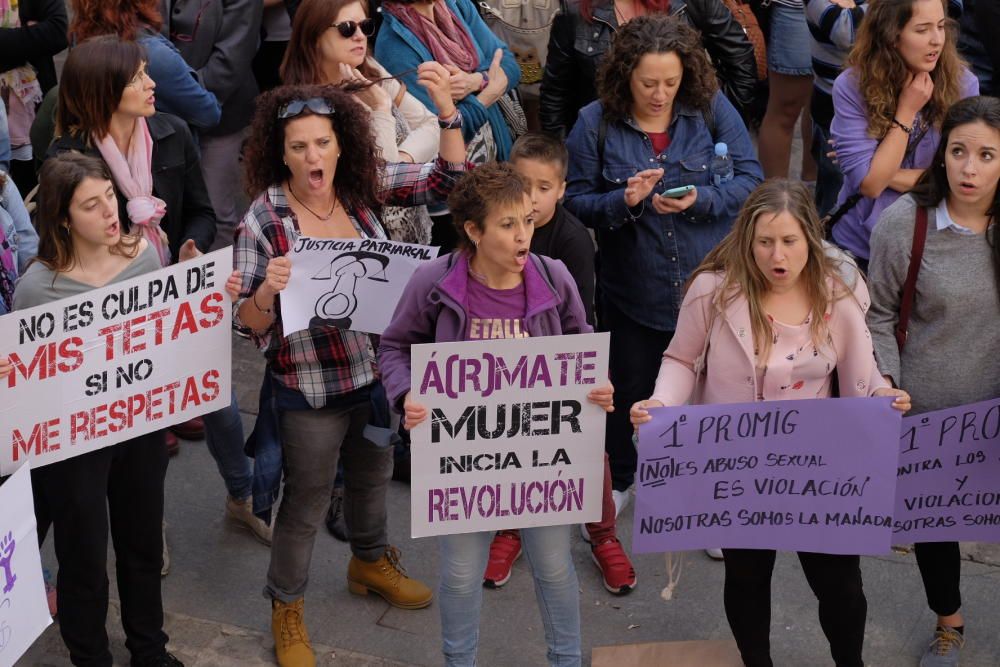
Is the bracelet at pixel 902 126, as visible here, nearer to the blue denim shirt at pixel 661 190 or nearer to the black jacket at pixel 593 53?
the blue denim shirt at pixel 661 190

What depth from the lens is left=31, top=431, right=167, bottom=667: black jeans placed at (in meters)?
4.11

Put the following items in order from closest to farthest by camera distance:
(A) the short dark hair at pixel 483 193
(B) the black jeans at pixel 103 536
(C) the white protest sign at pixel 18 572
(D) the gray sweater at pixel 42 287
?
(C) the white protest sign at pixel 18 572, (A) the short dark hair at pixel 483 193, (D) the gray sweater at pixel 42 287, (B) the black jeans at pixel 103 536

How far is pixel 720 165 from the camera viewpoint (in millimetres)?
4957

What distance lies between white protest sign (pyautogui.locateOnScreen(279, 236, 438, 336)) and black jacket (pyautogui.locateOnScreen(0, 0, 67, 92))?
2985 mm

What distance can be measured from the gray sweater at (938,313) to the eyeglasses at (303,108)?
5.86ft

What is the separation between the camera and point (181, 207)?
5004mm

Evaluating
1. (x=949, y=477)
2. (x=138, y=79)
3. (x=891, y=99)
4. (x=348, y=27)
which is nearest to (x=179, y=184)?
(x=138, y=79)

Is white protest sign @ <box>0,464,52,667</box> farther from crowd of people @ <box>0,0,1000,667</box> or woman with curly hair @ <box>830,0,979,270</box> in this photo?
woman with curly hair @ <box>830,0,979,270</box>

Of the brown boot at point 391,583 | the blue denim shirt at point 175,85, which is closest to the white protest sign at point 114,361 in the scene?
the brown boot at point 391,583

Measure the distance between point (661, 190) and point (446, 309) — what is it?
1.24 m

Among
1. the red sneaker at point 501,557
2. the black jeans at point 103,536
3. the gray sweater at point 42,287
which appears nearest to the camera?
the gray sweater at point 42,287

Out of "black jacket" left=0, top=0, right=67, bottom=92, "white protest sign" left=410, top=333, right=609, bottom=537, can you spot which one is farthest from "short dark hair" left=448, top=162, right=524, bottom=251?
"black jacket" left=0, top=0, right=67, bottom=92

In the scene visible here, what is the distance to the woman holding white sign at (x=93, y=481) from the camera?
4.00m

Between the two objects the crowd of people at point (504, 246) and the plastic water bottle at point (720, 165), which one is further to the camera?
the plastic water bottle at point (720, 165)
